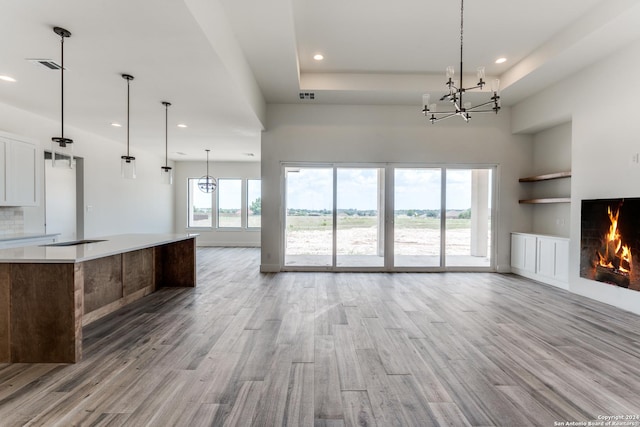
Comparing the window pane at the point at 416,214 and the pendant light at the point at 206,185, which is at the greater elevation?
the pendant light at the point at 206,185

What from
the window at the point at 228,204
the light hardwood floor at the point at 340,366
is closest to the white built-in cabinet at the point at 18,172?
the light hardwood floor at the point at 340,366

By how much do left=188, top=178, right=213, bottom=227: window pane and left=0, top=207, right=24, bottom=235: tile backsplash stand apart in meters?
5.38

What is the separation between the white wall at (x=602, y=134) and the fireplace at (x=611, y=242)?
14 centimetres

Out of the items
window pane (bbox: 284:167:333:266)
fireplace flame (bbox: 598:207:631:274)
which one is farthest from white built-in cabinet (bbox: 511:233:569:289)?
window pane (bbox: 284:167:333:266)

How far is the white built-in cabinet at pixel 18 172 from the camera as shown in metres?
4.34

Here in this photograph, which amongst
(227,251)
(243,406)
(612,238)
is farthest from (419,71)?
(227,251)

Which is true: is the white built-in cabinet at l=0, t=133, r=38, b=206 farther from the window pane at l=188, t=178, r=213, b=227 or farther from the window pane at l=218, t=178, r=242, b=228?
the window pane at l=218, t=178, r=242, b=228

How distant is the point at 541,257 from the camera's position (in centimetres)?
539

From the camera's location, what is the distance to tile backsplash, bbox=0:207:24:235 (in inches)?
184

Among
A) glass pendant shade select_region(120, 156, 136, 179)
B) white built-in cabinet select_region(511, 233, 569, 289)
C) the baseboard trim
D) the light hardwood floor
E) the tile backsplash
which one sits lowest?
the light hardwood floor

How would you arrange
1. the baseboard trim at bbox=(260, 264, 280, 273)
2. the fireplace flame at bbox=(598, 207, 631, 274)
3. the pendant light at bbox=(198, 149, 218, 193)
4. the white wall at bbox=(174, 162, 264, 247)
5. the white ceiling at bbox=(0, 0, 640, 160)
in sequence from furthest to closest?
the white wall at bbox=(174, 162, 264, 247) → the pendant light at bbox=(198, 149, 218, 193) → the baseboard trim at bbox=(260, 264, 280, 273) → the fireplace flame at bbox=(598, 207, 631, 274) → the white ceiling at bbox=(0, 0, 640, 160)

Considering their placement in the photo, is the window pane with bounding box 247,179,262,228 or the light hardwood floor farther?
the window pane with bounding box 247,179,262,228

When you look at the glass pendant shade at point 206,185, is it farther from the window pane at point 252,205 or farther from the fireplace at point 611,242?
the fireplace at point 611,242

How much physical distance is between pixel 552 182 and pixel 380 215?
320 centimetres
